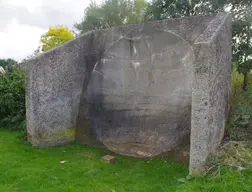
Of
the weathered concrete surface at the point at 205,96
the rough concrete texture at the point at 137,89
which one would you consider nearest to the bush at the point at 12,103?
the rough concrete texture at the point at 137,89

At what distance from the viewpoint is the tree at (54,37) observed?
2664 cm

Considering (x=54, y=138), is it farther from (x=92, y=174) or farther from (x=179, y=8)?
(x=179, y=8)

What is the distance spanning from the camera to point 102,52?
678 centimetres

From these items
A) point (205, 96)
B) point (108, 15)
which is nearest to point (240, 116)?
point (205, 96)

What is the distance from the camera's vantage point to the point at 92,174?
5.03 metres

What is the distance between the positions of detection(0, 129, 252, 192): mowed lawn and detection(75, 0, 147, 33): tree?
15710 millimetres

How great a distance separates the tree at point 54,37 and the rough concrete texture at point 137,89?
20.9 metres

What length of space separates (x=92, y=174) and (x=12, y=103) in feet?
16.9

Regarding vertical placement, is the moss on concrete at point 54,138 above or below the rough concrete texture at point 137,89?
below

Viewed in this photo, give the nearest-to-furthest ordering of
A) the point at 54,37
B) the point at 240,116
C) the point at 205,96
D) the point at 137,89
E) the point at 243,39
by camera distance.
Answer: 1. the point at 205,96
2. the point at 240,116
3. the point at 137,89
4. the point at 243,39
5. the point at 54,37

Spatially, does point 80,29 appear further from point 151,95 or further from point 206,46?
point 206,46

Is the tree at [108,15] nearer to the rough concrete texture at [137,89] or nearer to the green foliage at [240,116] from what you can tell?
the rough concrete texture at [137,89]

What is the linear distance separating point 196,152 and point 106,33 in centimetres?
399

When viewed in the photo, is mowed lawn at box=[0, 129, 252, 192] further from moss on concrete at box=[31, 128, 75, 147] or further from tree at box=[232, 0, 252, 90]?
tree at box=[232, 0, 252, 90]
